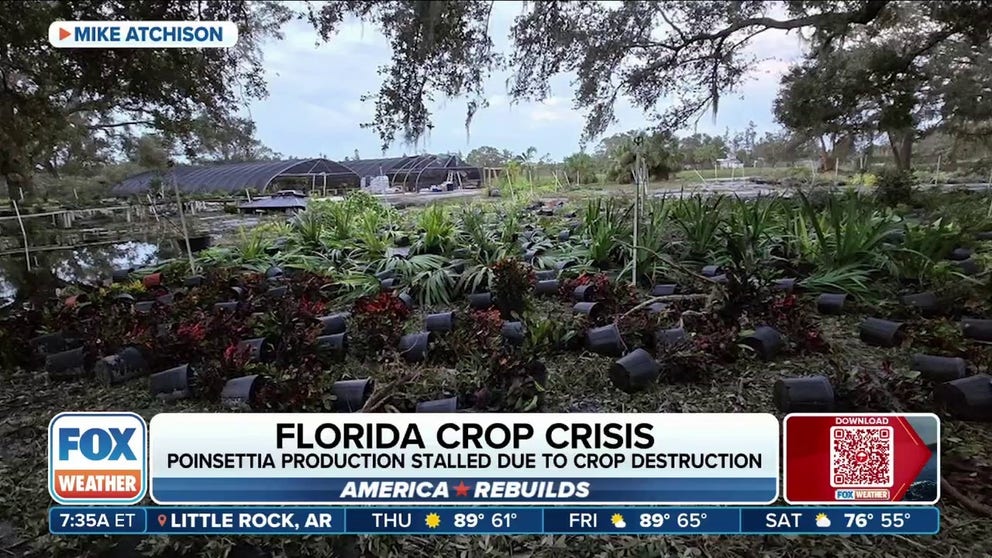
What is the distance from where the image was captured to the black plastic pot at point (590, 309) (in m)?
1.56

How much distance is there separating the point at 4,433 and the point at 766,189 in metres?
2.61

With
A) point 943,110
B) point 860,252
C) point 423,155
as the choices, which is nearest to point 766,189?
point 860,252

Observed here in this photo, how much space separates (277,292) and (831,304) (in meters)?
1.80

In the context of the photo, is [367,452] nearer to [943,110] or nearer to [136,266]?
[136,266]

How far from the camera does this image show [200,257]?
182 centimetres

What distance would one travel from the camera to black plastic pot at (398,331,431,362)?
1.35 m

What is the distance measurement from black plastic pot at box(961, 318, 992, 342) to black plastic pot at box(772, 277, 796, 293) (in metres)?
0.44

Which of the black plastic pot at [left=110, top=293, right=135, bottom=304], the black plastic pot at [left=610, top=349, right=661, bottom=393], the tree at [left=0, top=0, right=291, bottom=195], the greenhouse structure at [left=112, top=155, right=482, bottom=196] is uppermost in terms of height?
the tree at [left=0, top=0, right=291, bottom=195]

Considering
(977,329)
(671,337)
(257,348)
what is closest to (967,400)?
(977,329)

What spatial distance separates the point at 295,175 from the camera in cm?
145

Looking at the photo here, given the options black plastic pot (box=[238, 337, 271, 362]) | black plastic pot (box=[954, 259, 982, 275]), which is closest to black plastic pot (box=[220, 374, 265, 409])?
black plastic pot (box=[238, 337, 271, 362])

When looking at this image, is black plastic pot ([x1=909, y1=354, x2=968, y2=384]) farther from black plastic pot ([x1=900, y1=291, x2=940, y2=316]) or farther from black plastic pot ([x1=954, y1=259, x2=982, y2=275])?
black plastic pot ([x1=954, y1=259, x2=982, y2=275])

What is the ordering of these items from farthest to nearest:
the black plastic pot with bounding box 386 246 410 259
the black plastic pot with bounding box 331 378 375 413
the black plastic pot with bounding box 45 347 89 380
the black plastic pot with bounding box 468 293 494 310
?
the black plastic pot with bounding box 386 246 410 259 → the black plastic pot with bounding box 468 293 494 310 → the black plastic pot with bounding box 45 347 89 380 → the black plastic pot with bounding box 331 378 375 413

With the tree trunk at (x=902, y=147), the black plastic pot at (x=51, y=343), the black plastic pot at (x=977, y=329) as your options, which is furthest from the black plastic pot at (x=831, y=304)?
the black plastic pot at (x=51, y=343)
